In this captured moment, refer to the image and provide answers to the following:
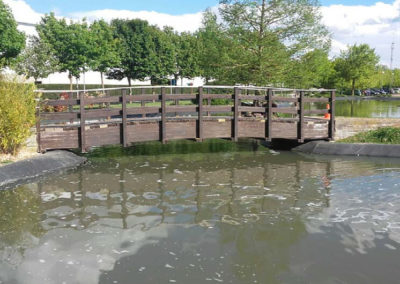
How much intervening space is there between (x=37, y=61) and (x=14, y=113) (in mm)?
23732

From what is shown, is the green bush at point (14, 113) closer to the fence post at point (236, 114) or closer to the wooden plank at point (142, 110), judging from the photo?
the wooden plank at point (142, 110)

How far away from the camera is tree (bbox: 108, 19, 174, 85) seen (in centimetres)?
4953

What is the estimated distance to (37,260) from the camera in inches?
252

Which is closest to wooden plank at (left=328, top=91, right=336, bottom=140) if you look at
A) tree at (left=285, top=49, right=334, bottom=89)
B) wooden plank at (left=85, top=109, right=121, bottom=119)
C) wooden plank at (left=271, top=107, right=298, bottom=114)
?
wooden plank at (left=271, top=107, right=298, bottom=114)

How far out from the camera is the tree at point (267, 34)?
23522mm

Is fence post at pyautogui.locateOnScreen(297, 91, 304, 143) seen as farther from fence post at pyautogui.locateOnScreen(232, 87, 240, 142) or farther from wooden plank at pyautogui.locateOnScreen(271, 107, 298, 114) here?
fence post at pyautogui.locateOnScreen(232, 87, 240, 142)

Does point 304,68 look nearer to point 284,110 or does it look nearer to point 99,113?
point 284,110

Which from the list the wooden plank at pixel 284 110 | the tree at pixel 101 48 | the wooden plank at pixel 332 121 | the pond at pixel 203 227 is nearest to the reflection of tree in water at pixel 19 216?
the pond at pixel 203 227

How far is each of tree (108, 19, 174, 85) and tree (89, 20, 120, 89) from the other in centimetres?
404

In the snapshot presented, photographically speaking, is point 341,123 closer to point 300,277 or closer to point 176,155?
point 176,155

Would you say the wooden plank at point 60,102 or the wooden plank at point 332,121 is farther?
the wooden plank at point 332,121

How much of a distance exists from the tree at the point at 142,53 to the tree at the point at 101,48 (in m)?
4.04

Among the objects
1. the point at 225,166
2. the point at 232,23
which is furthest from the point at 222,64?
the point at 225,166

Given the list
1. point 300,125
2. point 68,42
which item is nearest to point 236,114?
point 300,125
